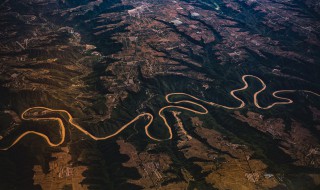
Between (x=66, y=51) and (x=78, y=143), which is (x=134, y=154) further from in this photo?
(x=66, y=51)

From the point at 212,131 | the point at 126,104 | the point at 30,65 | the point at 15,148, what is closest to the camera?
the point at 15,148

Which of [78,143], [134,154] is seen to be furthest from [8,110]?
[134,154]

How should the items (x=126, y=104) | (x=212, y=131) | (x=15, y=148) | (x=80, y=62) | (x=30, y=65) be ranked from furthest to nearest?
(x=80, y=62)
(x=30, y=65)
(x=126, y=104)
(x=212, y=131)
(x=15, y=148)

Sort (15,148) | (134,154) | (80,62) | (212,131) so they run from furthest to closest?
1. (80,62)
2. (212,131)
3. (134,154)
4. (15,148)

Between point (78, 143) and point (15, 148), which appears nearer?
point (15, 148)

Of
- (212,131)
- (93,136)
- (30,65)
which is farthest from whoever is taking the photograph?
(30,65)

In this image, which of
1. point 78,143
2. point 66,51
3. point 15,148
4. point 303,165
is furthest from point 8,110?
point 303,165

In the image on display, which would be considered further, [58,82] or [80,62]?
[80,62]

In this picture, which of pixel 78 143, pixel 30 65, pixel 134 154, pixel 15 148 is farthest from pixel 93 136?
pixel 30 65

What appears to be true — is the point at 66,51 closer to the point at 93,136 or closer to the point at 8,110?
the point at 8,110
